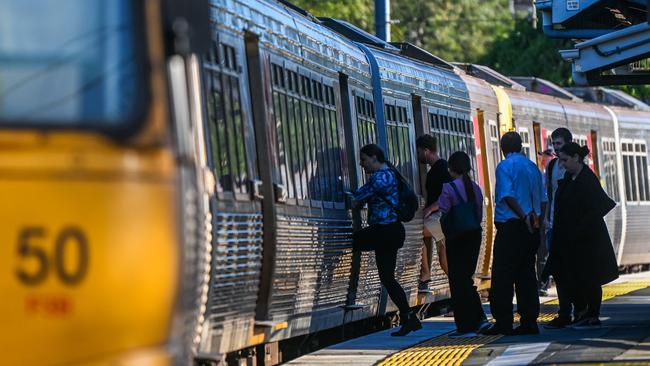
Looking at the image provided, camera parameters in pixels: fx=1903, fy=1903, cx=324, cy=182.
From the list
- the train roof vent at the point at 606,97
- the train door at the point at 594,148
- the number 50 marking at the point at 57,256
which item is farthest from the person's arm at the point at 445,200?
the train roof vent at the point at 606,97

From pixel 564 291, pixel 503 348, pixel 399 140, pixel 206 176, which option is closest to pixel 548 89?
pixel 399 140

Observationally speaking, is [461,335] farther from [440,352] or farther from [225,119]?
[225,119]

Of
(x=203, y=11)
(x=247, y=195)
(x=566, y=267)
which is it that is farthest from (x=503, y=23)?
(x=203, y=11)

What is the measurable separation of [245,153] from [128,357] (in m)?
5.17

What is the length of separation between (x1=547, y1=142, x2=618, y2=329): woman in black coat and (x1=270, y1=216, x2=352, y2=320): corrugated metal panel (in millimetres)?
1709

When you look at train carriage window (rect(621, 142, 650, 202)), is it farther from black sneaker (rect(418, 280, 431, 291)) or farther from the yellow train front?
the yellow train front

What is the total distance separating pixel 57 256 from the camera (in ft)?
20.3

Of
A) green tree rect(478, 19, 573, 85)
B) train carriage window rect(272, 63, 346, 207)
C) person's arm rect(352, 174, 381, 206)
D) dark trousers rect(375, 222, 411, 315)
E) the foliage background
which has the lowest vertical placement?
dark trousers rect(375, 222, 411, 315)

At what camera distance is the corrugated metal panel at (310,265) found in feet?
39.9

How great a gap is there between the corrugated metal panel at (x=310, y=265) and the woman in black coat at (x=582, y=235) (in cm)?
171

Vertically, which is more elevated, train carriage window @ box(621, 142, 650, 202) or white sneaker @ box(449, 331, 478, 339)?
train carriage window @ box(621, 142, 650, 202)

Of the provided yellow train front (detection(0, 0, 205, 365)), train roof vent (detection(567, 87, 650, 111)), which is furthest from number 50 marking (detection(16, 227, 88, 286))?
train roof vent (detection(567, 87, 650, 111))

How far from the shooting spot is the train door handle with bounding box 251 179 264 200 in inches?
447

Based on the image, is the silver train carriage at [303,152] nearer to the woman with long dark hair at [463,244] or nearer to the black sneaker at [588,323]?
the woman with long dark hair at [463,244]
